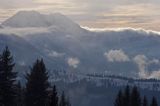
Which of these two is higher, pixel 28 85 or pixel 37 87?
pixel 28 85

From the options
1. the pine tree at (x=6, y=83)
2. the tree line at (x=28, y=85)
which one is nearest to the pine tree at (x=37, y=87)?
the tree line at (x=28, y=85)

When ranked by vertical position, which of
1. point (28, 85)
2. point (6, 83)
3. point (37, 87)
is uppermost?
point (6, 83)

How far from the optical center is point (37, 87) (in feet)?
198

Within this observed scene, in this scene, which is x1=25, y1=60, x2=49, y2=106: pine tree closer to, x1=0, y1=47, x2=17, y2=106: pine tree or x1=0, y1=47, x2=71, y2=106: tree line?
x1=0, y1=47, x2=71, y2=106: tree line

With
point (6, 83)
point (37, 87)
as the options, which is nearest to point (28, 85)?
point (37, 87)

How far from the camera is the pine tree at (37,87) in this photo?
198 ft

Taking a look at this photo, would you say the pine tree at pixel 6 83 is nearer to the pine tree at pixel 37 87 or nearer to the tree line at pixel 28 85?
the tree line at pixel 28 85

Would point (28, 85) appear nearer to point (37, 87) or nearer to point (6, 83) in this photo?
point (37, 87)

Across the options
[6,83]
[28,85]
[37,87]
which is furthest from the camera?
[28,85]

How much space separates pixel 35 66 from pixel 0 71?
4706 mm

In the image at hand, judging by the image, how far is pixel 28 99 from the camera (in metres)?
61.2

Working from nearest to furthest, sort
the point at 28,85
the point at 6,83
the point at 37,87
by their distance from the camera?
the point at 6,83
the point at 37,87
the point at 28,85

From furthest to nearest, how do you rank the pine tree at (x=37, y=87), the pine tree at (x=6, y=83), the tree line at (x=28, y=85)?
the pine tree at (x=37, y=87)
the tree line at (x=28, y=85)
the pine tree at (x=6, y=83)

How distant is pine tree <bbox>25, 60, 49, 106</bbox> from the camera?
60.4 m
